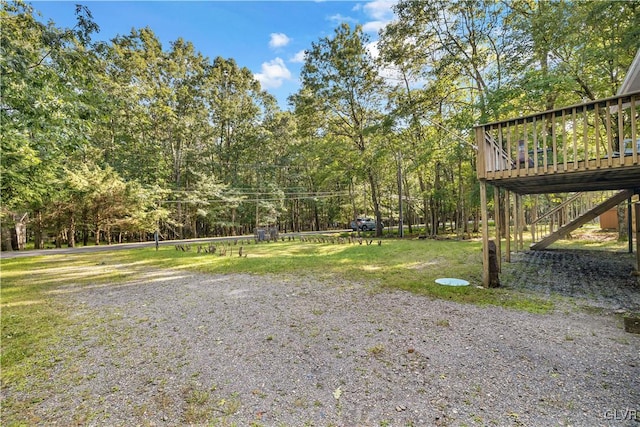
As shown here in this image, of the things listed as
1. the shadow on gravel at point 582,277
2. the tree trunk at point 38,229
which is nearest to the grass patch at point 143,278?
the shadow on gravel at point 582,277

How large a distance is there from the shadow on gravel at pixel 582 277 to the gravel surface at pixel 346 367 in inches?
11.8

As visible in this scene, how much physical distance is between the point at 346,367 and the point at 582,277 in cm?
578

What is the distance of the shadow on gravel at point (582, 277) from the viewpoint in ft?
14.2

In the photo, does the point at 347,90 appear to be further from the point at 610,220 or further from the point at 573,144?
the point at 610,220

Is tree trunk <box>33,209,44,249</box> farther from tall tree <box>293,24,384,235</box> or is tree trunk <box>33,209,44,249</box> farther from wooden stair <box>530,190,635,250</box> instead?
wooden stair <box>530,190,635,250</box>

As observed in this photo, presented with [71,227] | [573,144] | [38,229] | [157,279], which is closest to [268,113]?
[71,227]

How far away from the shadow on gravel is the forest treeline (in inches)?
129

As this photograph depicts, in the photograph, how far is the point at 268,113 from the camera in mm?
26031

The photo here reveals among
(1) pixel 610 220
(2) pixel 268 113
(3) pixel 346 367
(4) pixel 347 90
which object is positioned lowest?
(3) pixel 346 367

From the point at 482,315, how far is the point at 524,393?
1.75m

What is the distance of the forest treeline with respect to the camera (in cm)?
488

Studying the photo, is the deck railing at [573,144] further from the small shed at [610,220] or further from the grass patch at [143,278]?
the small shed at [610,220]

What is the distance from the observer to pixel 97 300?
204 inches

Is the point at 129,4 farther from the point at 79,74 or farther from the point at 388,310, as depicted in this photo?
the point at 388,310
